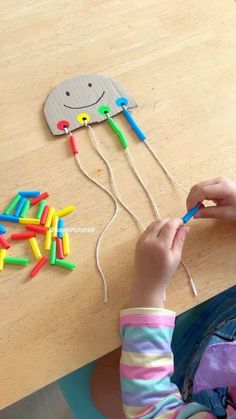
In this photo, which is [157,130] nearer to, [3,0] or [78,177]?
[78,177]

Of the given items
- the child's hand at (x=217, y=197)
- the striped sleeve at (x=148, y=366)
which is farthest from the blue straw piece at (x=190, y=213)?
the striped sleeve at (x=148, y=366)

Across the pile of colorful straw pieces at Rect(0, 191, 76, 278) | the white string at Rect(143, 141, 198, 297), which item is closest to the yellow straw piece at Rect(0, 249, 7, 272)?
the pile of colorful straw pieces at Rect(0, 191, 76, 278)

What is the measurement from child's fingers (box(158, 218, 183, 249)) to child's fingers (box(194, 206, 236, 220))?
0.04m

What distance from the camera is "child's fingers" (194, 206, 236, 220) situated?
646 mm

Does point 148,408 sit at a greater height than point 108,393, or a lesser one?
greater

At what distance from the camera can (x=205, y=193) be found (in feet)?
2.08

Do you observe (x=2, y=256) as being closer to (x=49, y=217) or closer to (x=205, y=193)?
(x=49, y=217)

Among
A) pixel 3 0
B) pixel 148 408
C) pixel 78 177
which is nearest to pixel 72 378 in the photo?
pixel 148 408

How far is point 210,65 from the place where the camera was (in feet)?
2.60

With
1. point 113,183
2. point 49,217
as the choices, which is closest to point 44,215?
point 49,217

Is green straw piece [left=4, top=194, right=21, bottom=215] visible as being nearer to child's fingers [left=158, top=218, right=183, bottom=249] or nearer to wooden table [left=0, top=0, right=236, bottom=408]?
wooden table [left=0, top=0, right=236, bottom=408]

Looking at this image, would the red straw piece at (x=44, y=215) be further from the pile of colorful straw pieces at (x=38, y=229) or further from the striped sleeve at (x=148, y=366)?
the striped sleeve at (x=148, y=366)

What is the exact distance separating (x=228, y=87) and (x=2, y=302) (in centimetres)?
49

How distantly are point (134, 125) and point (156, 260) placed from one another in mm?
237
